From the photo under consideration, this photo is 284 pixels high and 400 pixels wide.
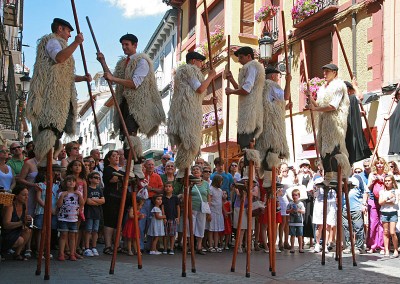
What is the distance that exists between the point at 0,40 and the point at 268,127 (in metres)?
12.2

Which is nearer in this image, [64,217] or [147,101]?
[147,101]

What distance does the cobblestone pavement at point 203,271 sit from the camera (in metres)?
6.04

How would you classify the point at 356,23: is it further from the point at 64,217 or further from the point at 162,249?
the point at 64,217

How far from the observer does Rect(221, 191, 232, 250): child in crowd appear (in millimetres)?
9992

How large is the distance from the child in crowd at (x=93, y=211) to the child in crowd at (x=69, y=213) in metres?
0.40

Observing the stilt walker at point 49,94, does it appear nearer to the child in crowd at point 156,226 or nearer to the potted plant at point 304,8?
the child in crowd at point 156,226

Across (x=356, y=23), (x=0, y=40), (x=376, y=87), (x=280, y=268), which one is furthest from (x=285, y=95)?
(x=0, y=40)

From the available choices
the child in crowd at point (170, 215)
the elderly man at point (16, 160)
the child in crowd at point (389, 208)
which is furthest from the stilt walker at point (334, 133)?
the elderly man at point (16, 160)

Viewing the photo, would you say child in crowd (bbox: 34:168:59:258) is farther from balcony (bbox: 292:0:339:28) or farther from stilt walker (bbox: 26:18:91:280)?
balcony (bbox: 292:0:339:28)

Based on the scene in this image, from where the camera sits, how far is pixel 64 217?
7.58 meters

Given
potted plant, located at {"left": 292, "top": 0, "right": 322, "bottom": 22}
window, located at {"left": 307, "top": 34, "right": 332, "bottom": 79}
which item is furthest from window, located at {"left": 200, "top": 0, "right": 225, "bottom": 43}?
window, located at {"left": 307, "top": 34, "right": 332, "bottom": 79}

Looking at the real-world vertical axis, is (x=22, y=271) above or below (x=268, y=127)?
below

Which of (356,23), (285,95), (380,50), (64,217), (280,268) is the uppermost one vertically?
(356,23)

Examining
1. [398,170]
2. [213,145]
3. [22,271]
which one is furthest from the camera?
[213,145]
